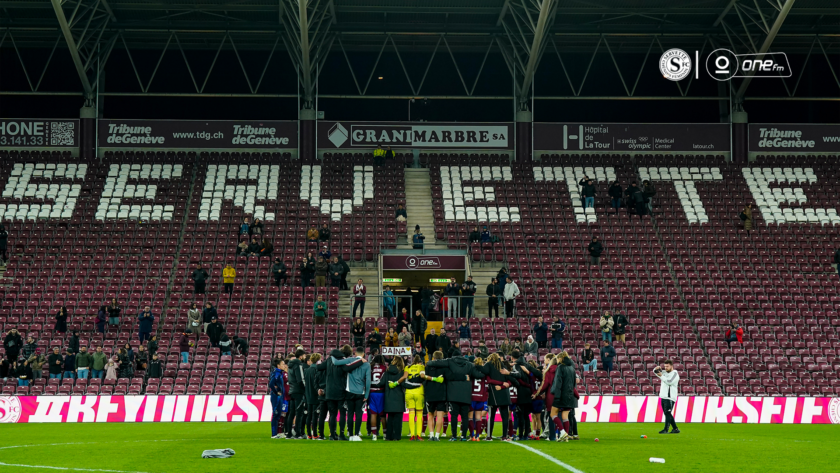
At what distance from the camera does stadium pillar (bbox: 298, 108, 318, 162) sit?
1686 inches

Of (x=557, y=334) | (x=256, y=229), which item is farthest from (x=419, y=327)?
(x=256, y=229)

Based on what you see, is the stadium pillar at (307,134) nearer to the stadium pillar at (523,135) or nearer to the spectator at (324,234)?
the spectator at (324,234)

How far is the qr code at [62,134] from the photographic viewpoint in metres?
42.6

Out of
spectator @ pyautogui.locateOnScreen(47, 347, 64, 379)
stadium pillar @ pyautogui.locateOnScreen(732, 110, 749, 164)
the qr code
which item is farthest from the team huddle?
stadium pillar @ pyautogui.locateOnScreen(732, 110, 749, 164)

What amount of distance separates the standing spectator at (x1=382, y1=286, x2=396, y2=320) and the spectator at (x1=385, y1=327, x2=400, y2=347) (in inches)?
99.3

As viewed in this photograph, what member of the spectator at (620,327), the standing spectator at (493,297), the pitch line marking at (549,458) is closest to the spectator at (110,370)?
the standing spectator at (493,297)

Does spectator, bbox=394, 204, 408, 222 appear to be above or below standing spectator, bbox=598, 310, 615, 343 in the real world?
above

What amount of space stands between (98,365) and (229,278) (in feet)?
20.5

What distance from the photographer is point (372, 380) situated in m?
16.8

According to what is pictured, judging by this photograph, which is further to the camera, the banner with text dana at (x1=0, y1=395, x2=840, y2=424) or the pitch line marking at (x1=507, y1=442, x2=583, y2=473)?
the banner with text dana at (x1=0, y1=395, x2=840, y2=424)

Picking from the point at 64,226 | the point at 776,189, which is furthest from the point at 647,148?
the point at 64,226

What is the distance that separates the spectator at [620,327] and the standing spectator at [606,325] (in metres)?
0.23

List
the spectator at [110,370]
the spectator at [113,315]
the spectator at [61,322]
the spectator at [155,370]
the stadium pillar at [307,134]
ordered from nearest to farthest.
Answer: the spectator at [110,370]
the spectator at [155,370]
the spectator at [61,322]
the spectator at [113,315]
the stadium pillar at [307,134]

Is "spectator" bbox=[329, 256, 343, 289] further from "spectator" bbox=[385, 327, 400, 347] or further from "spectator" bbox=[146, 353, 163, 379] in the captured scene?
"spectator" bbox=[146, 353, 163, 379]
